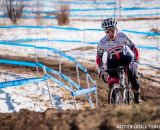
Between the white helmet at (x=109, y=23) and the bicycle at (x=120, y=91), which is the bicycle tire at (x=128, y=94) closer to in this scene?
the bicycle at (x=120, y=91)

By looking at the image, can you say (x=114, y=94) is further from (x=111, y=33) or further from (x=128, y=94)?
(x=111, y=33)

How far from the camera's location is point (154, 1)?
101 feet

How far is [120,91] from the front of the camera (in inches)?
273

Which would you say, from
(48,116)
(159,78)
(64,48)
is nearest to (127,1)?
(64,48)

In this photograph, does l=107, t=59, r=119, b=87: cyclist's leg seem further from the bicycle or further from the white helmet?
the white helmet

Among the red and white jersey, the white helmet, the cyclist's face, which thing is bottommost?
the red and white jersey

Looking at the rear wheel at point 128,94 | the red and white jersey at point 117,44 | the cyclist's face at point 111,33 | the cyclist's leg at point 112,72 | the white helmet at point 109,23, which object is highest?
the white helmet at point 109,23

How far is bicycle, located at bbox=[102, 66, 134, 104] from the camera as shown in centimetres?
689

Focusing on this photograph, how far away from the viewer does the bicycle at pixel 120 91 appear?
6.89 metres

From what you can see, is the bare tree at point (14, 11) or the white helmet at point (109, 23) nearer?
the white helmet at point (109, 23)

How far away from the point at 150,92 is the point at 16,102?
11.3ft

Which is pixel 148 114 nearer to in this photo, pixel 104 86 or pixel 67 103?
pixel 67 103

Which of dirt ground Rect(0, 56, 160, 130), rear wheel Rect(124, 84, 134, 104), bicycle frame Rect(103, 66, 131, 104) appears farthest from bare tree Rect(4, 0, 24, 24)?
dirt ground Rect(0, 56, 160, 130)

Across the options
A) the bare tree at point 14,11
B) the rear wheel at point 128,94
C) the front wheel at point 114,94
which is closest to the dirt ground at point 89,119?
the front wheel at point 114,94
